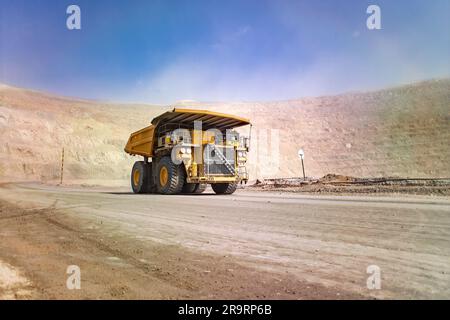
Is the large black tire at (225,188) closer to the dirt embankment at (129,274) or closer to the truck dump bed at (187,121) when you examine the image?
the truck dump bed at (187,121)

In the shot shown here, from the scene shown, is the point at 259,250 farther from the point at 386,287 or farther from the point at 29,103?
the point at 29,103

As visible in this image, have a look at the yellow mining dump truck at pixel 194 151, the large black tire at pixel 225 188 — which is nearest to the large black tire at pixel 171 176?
the yellow mining dump truck at pixel 194 151

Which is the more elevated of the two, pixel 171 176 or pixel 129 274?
pixel 171 176

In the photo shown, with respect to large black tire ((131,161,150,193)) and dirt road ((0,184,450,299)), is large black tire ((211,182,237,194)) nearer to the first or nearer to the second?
large black tire ((131,161,150,193))

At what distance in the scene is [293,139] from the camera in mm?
48875

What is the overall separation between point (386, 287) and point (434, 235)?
292 cm

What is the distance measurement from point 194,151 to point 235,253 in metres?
10.9

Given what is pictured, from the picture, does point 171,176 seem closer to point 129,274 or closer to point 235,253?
point 235,253

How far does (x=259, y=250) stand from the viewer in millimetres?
4668

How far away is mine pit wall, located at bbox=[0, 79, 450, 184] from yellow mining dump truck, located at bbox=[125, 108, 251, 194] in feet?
73.4

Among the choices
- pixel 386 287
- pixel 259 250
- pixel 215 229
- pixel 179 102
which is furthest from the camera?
pixel 179 102

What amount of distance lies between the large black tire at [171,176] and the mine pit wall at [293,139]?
922 inches

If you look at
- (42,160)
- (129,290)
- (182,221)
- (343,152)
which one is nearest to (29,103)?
(42,160)

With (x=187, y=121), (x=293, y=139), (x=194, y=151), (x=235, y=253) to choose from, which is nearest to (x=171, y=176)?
(x=194, y=151)
